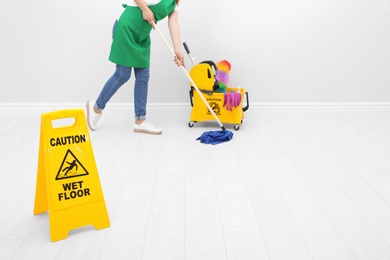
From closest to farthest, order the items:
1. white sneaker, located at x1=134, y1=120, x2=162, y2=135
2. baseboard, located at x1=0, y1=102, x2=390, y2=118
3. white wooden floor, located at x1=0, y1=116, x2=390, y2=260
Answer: white wooden floor, located at x1=0, y1=116, x2=390, y2=260 → white sneaker, located at x1=134, y1=120, x2=162, y2=135 → baseboard, located at x1=0, y1=102, x2=390, y2=118

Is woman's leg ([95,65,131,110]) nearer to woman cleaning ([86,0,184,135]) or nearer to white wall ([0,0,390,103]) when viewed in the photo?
woman cleaning ([86,0,184,135])

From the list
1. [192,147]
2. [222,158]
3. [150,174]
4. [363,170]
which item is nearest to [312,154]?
[363,170]

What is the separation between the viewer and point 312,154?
8.50ft

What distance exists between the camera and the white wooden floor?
66.0 inches

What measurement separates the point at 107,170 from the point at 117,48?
30.5 inches

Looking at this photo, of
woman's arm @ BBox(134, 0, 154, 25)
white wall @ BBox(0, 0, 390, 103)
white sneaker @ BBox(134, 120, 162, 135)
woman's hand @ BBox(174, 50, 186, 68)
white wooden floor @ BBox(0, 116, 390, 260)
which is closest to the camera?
white wooden floor @ BBox(0, 116, 390, 260)

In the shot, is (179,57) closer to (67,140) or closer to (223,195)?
(223,195)

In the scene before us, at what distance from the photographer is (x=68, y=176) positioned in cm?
172

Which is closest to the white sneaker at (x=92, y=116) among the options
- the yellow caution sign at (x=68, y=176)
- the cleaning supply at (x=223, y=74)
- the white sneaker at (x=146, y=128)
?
the white sneaker at (x=146, y=128)

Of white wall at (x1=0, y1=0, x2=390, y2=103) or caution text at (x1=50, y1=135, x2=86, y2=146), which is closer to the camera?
caution text at (x1=50, y1=135, x2=86, y2=146)

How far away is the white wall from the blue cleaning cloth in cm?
55

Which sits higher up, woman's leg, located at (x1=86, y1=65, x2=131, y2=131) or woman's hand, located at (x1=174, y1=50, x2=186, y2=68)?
woman's hand, located at (x1=174, y1=50, x2=186, y2=68)

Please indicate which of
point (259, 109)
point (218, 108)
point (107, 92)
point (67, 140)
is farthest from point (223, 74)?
point (67, 140)

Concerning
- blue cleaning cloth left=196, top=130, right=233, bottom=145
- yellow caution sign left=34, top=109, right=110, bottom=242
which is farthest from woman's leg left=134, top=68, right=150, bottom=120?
yellow caution sign left=34, top=109, right=110, bottom=242
